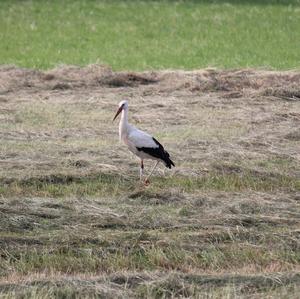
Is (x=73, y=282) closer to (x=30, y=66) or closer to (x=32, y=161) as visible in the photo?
(x=32, y=161)

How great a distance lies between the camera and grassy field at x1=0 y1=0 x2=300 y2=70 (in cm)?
2550

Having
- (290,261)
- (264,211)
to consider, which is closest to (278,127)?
(264,211)

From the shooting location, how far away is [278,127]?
1622cm

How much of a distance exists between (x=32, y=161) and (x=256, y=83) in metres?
7.31

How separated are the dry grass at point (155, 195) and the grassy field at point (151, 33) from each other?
5.60m

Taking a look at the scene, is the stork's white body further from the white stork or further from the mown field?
the mown field

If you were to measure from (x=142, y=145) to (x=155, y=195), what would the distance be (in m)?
1.38

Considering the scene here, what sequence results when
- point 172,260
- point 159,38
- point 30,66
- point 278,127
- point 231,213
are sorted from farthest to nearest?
1. point 159,38
2. point 30,66
3. point 278,127
4. point 231,213
5. point 172,260

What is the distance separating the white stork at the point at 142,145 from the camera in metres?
12.9

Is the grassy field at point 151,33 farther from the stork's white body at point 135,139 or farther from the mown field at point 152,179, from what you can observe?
the stork's white body at point 135,139

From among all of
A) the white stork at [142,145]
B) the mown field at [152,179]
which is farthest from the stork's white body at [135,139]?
the mown field at [152,179]

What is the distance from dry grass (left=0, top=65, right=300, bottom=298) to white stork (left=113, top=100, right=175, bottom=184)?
0.28 m

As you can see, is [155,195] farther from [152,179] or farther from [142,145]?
[142,145]

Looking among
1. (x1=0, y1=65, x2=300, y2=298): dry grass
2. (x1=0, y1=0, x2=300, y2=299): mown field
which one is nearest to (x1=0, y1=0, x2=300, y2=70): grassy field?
(x1=0, y1=0, x2=300, y2=299): mown field
